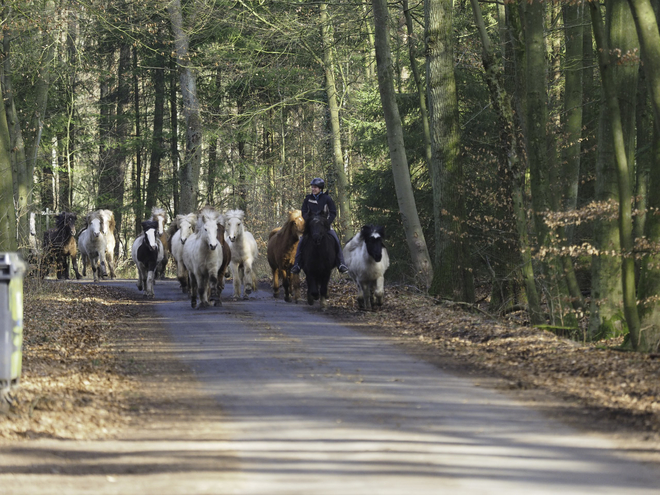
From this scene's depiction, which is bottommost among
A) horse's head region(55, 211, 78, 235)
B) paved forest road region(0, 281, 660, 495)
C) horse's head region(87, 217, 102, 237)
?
paved forest road region(0, 281, 660, 495)

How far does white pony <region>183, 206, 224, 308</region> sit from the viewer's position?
18.4 m

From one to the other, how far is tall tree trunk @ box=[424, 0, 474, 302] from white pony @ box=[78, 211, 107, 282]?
13.6 metres

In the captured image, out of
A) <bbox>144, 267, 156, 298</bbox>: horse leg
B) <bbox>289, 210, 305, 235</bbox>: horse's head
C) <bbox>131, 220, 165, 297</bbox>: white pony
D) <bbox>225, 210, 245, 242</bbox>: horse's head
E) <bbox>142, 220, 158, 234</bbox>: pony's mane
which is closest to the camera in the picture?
<bbox>225, 210, 245, 242</bbox>: horse's head

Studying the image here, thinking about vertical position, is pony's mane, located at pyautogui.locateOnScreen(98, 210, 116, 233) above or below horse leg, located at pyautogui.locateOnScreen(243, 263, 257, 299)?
above

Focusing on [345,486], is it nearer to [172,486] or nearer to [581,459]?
[172,486]

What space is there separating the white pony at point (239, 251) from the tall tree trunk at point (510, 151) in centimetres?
671

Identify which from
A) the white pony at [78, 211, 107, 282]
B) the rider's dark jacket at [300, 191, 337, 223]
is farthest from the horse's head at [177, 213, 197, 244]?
the white pony at [78, 211, 107, 282]

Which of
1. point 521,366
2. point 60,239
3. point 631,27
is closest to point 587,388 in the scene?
point 521,366

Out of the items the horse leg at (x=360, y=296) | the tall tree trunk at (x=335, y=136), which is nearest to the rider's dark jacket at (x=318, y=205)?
the horse leg at (x=360, y=296)

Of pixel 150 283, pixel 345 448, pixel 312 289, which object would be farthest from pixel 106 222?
pixel 345 448

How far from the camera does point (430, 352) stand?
40.4ft

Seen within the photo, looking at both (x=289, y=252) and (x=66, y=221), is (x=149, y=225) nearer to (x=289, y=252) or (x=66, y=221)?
(x=289, y=252)

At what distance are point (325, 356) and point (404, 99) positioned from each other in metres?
Result: 15.0

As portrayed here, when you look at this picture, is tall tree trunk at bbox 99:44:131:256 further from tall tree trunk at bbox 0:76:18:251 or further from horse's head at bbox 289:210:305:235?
tall tree trunk at bbox 0:76:18:251
